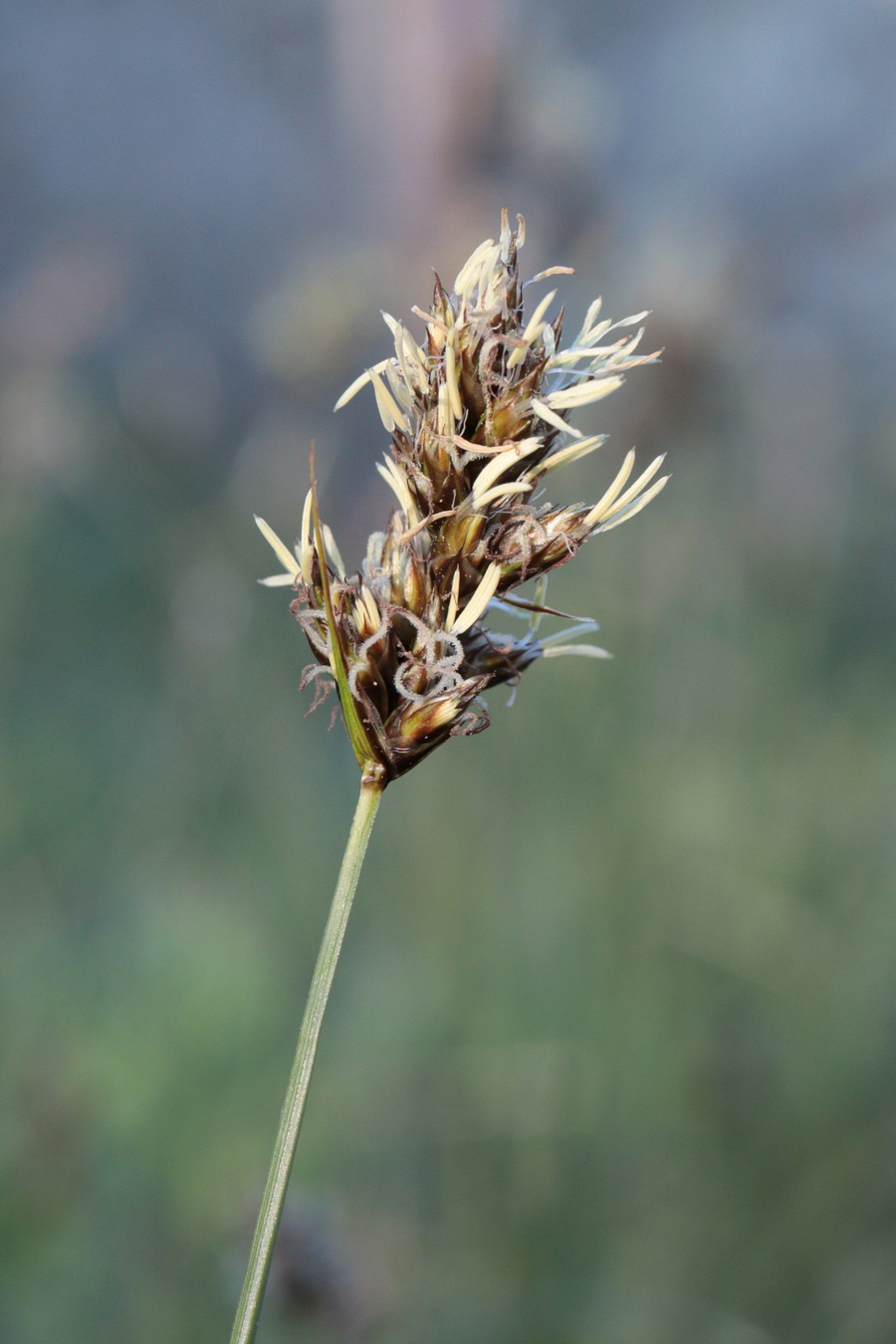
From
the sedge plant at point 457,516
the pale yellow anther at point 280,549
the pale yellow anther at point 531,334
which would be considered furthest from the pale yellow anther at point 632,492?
the pale yellow anther at point 280,549

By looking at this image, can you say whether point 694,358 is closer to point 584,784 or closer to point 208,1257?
point 584,784

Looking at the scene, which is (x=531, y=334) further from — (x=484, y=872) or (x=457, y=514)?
(x=484, y=872)

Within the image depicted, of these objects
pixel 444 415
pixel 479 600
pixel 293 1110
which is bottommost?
pixel 293 1110

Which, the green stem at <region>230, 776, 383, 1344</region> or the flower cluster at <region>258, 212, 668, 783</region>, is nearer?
the green stem at <region>230, 776, 383, 1344</region>

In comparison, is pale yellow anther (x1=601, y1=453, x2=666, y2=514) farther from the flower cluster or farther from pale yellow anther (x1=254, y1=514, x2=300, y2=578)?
pale yellow anther (x1=254, y1=514, x2=300, y2=578)

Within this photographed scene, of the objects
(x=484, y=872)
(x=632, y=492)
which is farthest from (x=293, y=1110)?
(x=484, y=872)

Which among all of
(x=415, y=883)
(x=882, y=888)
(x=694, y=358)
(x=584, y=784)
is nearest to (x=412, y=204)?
(x=694, y=358)

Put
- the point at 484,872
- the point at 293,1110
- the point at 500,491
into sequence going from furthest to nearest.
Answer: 1. the point at 484,872
2. the point at 500,491
3. the point at 293,1110

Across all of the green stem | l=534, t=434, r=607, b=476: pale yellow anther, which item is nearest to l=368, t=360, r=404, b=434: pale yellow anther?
l=534, t=434, r=607, b=476: pale yellow anther
